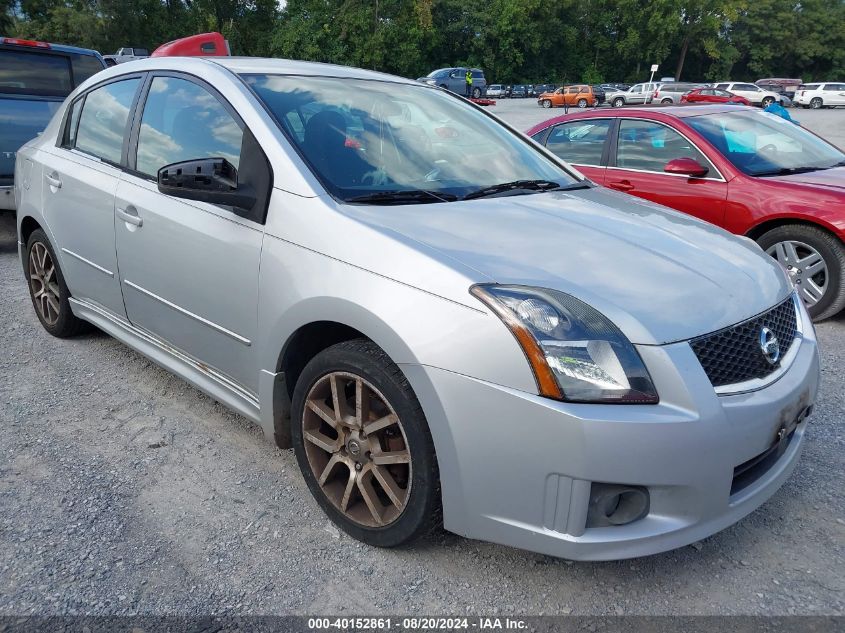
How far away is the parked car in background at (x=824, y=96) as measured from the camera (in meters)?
41.4

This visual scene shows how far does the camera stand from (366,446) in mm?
2354

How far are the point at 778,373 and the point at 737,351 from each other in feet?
0.75

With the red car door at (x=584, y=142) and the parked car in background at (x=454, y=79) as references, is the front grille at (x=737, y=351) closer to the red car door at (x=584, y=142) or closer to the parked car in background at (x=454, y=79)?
the red car door at (x=584, y=142)

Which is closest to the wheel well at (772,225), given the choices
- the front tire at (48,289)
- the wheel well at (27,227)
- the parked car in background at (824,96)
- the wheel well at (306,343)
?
the wheel well at (306,343)

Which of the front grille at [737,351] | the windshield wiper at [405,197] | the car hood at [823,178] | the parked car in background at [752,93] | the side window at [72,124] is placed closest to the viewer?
the front grille at [737,351]

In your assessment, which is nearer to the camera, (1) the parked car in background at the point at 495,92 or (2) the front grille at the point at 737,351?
(2) the front grille at the point at 737,351

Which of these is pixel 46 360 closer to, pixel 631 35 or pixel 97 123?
pixel 97 123

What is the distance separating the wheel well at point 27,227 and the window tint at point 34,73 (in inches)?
130

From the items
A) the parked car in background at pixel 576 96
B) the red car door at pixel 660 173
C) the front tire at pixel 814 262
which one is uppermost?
the red car door at pixel 660 173

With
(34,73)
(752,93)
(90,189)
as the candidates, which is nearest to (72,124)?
(90,189)

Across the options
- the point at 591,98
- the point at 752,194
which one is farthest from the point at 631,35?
the point at 752,194

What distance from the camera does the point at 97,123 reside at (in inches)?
149

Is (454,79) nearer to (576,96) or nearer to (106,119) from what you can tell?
(576,96)

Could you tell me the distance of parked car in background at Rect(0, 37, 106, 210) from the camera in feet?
21.6
